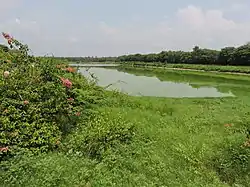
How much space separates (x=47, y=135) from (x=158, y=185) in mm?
1934

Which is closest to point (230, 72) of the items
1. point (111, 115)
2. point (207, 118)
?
point (207, 118)

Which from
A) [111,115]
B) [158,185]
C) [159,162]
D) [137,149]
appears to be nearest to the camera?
[158,185]

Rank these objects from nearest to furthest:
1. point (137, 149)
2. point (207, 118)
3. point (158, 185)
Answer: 1. point (158, 185)
2. point (137, 149)
3. point (207, 118)

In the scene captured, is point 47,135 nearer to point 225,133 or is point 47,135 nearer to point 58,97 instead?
point 58,97

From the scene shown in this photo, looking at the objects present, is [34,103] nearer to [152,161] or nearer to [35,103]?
[35,103]

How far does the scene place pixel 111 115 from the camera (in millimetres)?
6344

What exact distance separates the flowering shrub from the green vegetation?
0.01 metres

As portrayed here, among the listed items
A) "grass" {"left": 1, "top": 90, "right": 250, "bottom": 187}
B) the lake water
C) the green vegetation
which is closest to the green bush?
the green vegetation

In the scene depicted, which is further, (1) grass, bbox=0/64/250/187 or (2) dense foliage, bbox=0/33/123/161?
(2) dense foliage, bbox=0/33/123/161

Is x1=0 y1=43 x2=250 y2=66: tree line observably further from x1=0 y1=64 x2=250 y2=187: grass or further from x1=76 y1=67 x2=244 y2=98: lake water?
x1=0 y1=64 x2=250 y2=187: grass

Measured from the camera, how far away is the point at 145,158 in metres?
4.89

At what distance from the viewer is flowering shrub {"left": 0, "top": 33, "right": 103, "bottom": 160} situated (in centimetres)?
477

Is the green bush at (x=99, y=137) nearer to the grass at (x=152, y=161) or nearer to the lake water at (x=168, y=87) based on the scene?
the grass at (x=152, y=161)

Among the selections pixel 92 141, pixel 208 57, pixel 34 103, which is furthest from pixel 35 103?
pixel 208 57
